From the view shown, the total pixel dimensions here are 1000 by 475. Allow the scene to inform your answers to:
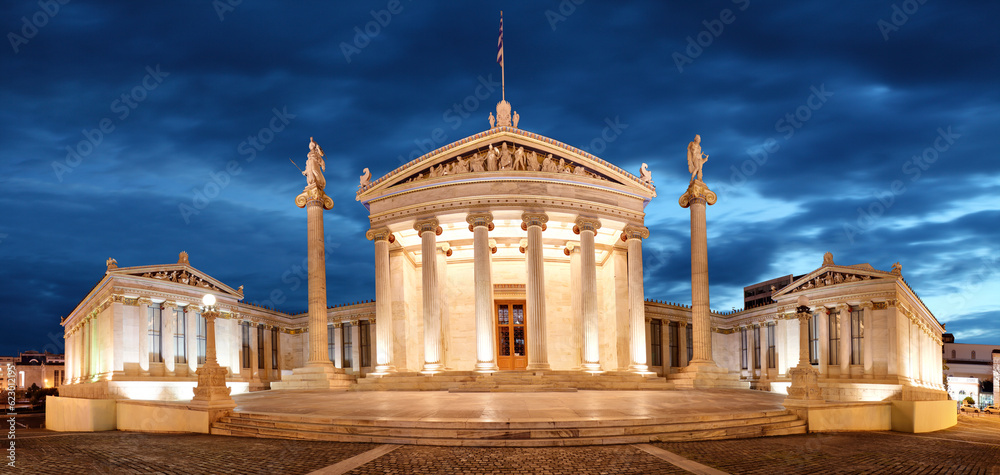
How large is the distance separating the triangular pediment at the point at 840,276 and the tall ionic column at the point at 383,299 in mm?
28548

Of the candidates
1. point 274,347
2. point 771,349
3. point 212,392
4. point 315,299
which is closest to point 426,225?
point 315,299

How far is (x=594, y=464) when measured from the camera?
13406 millimetres

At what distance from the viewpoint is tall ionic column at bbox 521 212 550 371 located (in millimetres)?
33781

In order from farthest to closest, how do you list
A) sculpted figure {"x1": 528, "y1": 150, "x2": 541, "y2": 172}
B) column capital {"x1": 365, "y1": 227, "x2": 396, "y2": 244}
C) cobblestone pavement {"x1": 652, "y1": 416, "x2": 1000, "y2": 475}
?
column capital {"x1": 365, "y1": 227, "x2": 396, "y2": 244}, sculpted figure {"x1": 528, "y1": 150, "x2": 541, "y2": 172}, cobblestone pavement {"x1": 652, "y1": 416, "x2": 1000, "y2": 475}

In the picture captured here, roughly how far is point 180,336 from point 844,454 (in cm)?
4144

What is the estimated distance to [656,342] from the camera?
5306 centimetres

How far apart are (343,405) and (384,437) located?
6.20 metres

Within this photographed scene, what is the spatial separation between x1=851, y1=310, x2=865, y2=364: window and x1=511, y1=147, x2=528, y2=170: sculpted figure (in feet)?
80.4

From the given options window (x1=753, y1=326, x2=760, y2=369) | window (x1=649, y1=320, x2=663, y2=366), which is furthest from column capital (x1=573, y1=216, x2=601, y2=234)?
window (x1=753, y1=326, x2=760, y2=369)

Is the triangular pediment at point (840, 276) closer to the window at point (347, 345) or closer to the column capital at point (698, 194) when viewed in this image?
the column capital at point (698, 194)

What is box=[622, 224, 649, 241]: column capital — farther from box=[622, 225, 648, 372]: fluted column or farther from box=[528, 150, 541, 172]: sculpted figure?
box=[528, 150, 541, 172]: sculpted figure

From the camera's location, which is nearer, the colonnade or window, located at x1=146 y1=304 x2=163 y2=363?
the colonnade

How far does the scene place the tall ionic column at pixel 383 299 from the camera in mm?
36525

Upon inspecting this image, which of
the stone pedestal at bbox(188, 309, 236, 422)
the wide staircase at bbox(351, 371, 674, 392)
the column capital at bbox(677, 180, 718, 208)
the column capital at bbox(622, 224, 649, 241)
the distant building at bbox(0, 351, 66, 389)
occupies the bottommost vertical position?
the distant building at bbox(0, 351, 66, 389)
